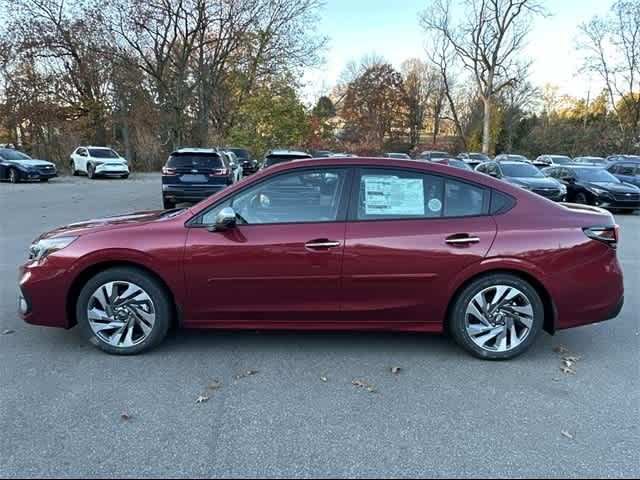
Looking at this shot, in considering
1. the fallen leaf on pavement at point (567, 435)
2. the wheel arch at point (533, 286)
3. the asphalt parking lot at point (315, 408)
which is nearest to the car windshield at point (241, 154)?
the asphalt parking lot at point (315, 408)

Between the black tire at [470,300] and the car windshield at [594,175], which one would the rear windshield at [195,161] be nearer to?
the black tire at [470,300]

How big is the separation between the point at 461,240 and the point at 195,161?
9.81 m

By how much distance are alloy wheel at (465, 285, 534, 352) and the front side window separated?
1363 millimetres

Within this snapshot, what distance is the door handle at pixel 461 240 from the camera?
3.51m

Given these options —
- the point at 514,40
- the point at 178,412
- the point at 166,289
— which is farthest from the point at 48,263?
the point at 514,40

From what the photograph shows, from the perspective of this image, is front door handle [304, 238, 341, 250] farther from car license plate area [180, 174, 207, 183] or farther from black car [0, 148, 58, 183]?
black car [0, 148, 58, 183]

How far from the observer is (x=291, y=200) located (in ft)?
12.0

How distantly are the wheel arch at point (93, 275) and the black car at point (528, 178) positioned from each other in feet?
39.5

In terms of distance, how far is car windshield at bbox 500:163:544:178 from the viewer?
1516 centimetres

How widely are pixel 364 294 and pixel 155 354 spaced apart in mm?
1789

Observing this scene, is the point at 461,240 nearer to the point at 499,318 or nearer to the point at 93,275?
the point at 499,318

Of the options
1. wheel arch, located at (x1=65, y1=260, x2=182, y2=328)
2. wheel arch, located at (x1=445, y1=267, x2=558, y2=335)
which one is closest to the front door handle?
wheel arch, located at (x1=445, y1=267, x2=558, y2=335)

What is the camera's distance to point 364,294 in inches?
141

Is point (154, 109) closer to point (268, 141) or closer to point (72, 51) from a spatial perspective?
point (72, 51)
